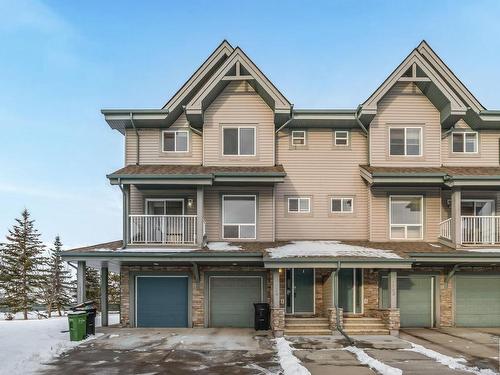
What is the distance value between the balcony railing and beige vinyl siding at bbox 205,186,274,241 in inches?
32.7

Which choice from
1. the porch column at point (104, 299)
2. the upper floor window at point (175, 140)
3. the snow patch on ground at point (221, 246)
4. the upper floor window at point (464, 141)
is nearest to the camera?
the snow patch on ground at point (221, 246)

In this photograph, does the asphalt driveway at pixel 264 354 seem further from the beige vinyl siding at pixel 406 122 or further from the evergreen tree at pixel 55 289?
the evergreen tree at pixel 55 289

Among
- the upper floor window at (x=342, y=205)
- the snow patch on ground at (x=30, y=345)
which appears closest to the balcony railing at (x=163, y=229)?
the snow patch on ground at (x=30, y=345)

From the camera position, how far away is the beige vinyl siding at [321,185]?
17109 millimetres

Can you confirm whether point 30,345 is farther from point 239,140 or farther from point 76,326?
point 239,140

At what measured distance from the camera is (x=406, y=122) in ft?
57.0

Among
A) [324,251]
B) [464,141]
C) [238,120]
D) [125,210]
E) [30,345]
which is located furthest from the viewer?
[464,141]

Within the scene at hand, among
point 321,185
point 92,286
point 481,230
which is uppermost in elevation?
point 321,185

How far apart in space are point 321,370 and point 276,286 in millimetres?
4570

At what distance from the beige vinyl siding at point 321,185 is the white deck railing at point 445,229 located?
10.5 feet

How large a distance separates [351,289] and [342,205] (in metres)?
3.68

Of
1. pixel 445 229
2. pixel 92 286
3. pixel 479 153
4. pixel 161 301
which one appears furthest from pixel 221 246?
pixel 92 286

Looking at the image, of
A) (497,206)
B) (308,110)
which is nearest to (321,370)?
(308,110)

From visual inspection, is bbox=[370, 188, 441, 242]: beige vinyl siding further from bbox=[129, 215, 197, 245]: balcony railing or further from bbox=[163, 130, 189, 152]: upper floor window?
bbox=[163, 130, 189, 152]: upper floor window
